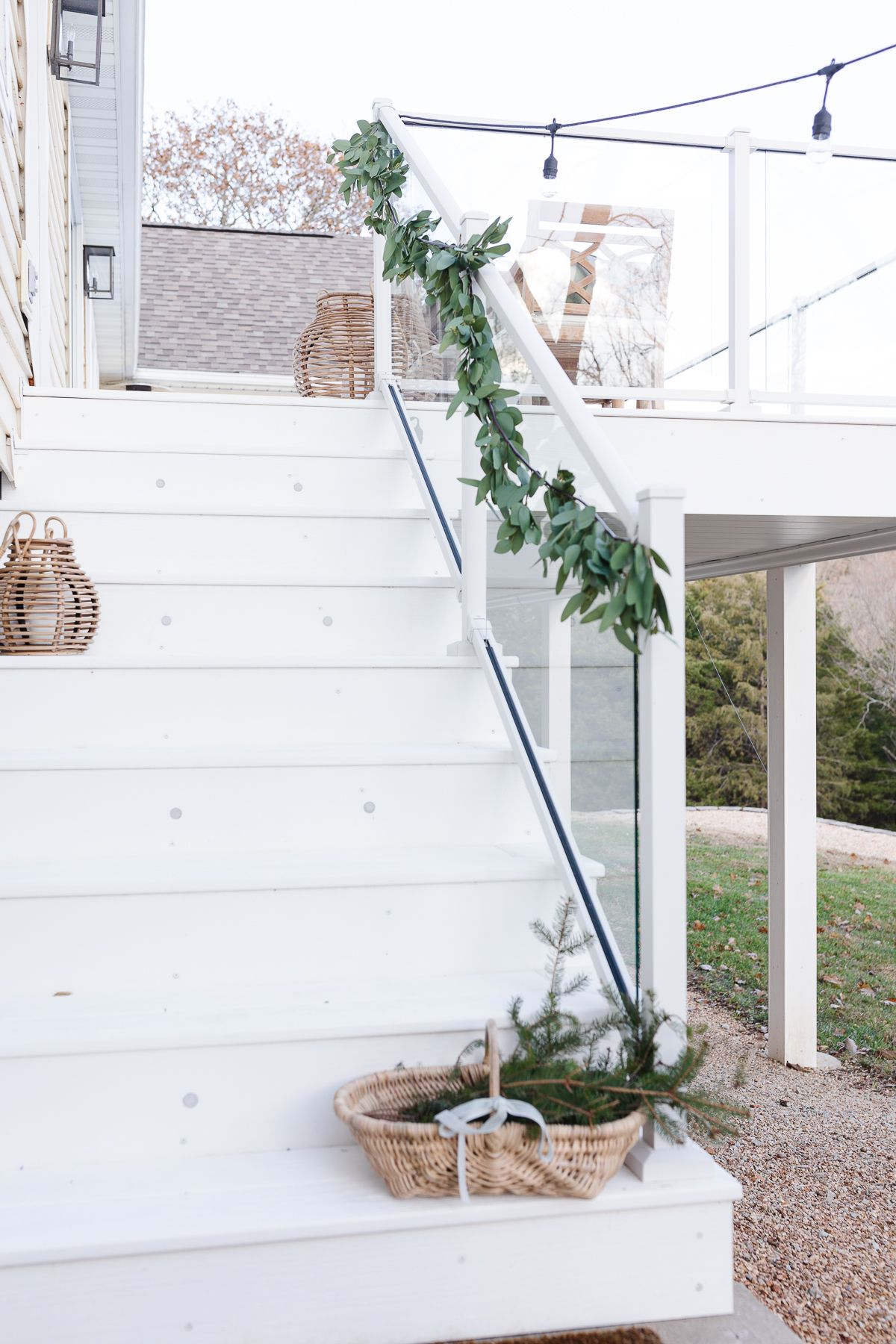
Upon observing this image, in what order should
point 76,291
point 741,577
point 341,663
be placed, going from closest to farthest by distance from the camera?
point 341,663 < point 76,291 < point 741,577

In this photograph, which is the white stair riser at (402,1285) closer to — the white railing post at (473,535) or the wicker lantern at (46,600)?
the white railing post at (473,535)

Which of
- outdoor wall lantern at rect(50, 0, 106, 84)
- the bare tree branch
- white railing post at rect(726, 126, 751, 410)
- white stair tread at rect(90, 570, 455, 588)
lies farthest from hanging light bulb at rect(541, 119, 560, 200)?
the bare tree branch

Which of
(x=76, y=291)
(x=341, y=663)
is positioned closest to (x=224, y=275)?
(x=76, y=291)

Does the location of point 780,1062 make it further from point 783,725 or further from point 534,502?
point 534,502

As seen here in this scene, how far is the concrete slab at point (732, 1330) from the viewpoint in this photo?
52.1 inches

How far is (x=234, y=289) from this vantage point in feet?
38.4

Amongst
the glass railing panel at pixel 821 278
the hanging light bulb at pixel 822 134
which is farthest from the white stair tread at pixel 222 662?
the hanging light bulb at pixel 822 134

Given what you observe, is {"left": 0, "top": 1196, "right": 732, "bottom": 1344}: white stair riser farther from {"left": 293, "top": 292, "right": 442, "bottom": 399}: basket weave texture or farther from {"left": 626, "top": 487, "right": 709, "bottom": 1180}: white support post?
{"left": 293, "top": 292, "right": 442, "bottom": 399}: basket weave texture

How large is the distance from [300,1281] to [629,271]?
3431mm

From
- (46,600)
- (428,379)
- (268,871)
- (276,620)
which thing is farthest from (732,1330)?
(428,379)

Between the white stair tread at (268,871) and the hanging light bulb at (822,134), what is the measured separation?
2870 mm

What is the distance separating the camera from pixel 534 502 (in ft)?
Answer: 6.26

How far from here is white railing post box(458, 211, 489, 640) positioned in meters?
2.32

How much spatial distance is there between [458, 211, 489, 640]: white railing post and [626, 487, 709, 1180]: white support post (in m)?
0.87
